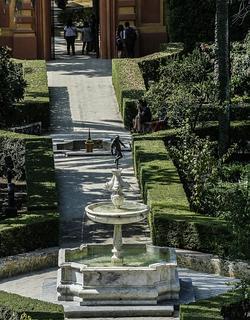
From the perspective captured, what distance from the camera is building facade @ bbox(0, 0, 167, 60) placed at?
4212 cm

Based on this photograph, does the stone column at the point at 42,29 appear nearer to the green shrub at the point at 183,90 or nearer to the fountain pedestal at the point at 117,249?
the green shrub at the point at 183,90

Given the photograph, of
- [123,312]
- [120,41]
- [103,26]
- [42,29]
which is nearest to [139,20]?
[103,26]

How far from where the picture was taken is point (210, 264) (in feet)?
75.1

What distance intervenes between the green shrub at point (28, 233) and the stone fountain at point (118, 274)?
1.19 meters

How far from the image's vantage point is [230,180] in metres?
27.0

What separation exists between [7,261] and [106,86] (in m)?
16.2

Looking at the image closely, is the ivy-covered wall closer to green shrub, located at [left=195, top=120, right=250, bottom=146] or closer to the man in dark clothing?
the man in dark clothing

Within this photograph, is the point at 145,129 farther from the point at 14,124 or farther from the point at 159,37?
the point at 159,37

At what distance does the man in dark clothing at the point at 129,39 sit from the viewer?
41.2 m

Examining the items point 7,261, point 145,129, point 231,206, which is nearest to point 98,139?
point 145,129

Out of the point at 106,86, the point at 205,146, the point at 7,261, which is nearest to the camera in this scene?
the point at 7,261

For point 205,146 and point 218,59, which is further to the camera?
point 218,59

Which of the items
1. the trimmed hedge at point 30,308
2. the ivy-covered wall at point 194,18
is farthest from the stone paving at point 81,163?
the ivy-covered wall at point 194,18

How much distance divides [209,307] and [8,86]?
42.1 ft
